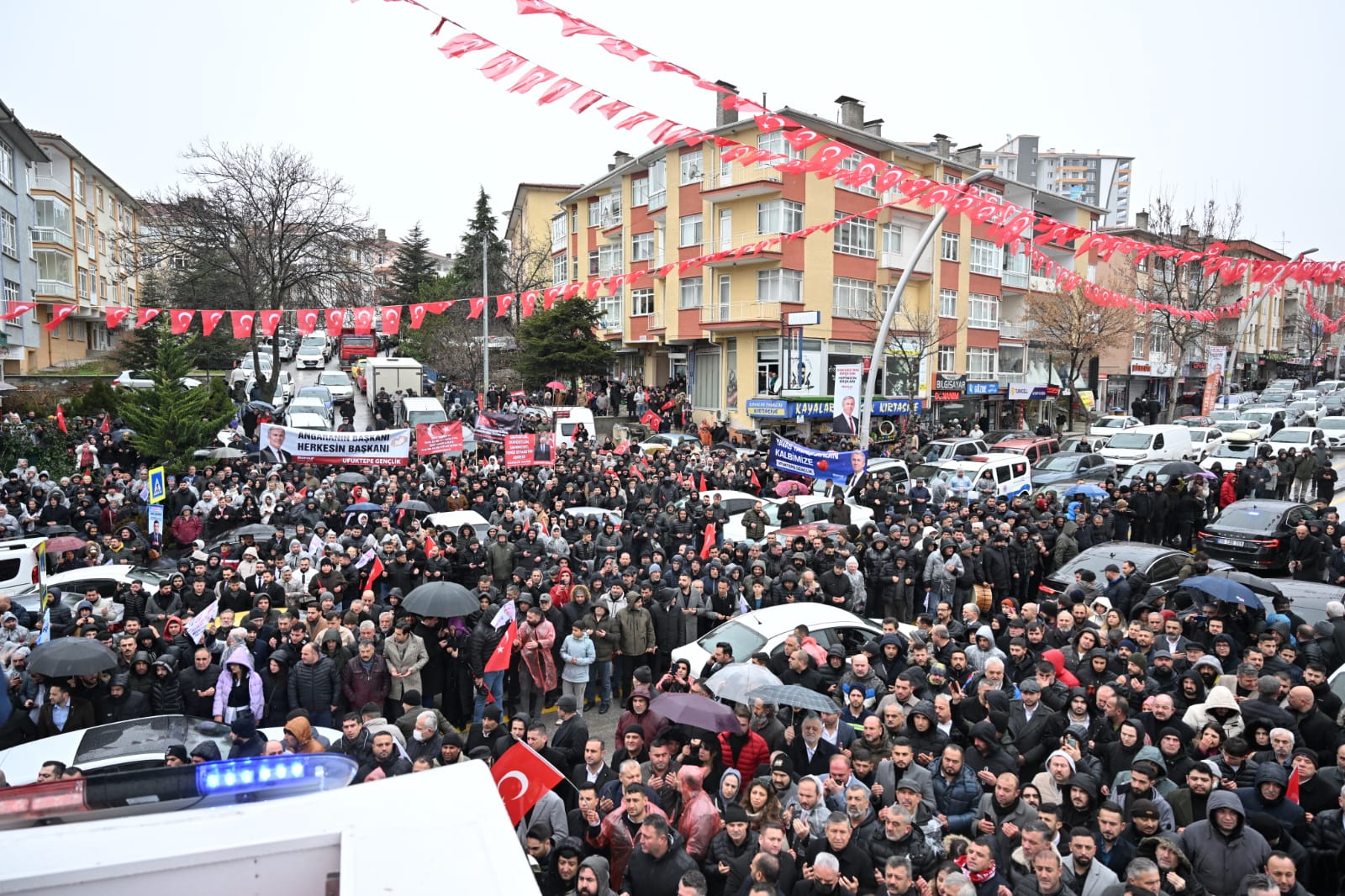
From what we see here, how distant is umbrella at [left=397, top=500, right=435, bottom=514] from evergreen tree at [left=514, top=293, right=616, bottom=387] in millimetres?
21092

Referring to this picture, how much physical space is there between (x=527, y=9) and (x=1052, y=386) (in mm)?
41941

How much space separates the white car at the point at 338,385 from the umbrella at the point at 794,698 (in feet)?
104

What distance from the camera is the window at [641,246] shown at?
4231cm

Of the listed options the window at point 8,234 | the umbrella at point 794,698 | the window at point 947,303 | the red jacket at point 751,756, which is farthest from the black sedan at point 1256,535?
the window at point 8,234

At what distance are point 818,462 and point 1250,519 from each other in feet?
25.6

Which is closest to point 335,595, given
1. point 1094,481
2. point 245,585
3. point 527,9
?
point 245,585

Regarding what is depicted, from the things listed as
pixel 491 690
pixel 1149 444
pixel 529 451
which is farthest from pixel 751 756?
pixel 1149 444

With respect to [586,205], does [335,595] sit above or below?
below

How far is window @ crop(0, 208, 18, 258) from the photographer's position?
128 feet

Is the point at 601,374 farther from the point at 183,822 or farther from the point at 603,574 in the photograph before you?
the point at 183,822

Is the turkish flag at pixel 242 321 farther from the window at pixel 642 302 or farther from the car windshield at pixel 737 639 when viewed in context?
the window at pixel 642 302

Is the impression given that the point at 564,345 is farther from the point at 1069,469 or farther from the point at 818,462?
the point at 1069,469

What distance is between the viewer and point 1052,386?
45.1 metres

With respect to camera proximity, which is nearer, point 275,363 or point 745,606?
point 745,606
